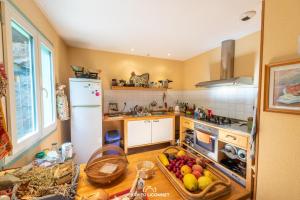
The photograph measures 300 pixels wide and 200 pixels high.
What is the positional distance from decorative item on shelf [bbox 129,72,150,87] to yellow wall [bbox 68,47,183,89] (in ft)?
0.50

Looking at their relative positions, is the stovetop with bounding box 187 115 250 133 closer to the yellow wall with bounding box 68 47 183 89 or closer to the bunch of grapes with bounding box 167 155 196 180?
the bunch of grapes with bounding box 167 155 196 180

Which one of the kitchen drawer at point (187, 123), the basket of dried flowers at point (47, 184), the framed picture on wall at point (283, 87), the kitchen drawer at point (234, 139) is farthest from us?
the kitchen drawer at point (187, 123)

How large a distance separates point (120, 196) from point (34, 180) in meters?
0.44

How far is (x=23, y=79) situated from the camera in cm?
128

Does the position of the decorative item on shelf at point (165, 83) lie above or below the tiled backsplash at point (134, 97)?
above

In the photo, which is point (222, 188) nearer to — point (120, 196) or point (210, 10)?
point (120, 196)

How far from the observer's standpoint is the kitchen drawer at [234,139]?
5.40 feet

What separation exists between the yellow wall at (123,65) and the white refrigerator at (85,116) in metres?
0.73

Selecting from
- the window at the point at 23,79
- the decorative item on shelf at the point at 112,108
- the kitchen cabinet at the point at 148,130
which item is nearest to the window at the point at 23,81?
the window at the point at 23,79

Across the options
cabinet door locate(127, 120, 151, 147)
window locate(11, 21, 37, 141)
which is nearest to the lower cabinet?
cabinet door locate(127, 120, 151, 147)

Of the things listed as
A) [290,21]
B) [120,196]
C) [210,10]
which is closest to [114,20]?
[210,10]

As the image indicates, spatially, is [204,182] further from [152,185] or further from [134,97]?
[134,97]

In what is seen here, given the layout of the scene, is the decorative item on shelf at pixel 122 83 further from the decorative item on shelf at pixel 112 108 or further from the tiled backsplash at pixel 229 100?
the tiled backsplash at pixel 229 100

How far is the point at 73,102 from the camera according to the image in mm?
2184
